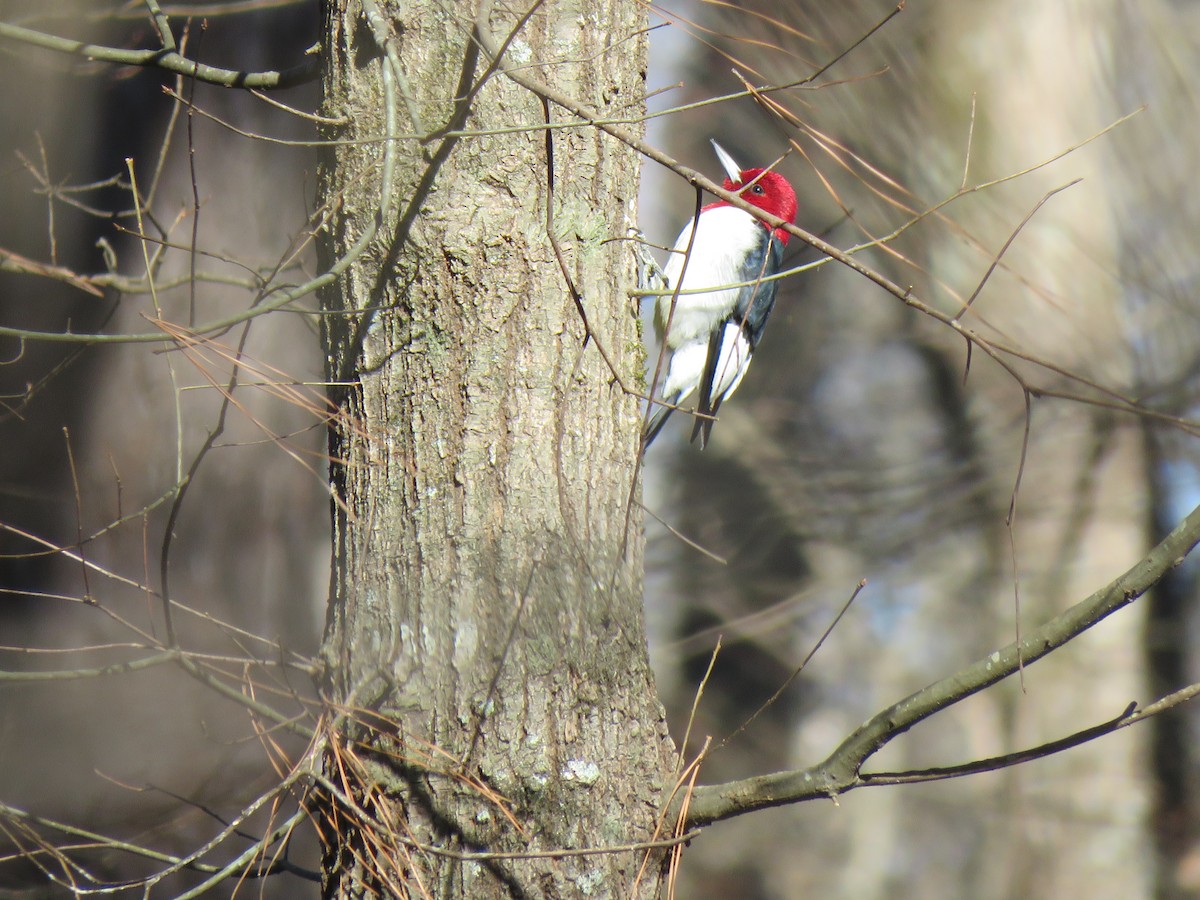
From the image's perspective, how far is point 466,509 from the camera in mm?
1623

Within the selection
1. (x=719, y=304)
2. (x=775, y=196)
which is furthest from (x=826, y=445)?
(x=719, y=304)

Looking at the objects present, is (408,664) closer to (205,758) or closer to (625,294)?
(625,294)

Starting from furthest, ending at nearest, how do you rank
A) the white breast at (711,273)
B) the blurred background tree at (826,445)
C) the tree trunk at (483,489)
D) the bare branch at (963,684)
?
the blurred background tree at (826,445), the white breast at (711,273), the tree trunk at (483,489), the bare branch at (963,684)

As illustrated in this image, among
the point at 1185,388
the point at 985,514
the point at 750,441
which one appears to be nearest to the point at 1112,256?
the point at 1185,388

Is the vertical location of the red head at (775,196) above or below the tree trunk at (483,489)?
above

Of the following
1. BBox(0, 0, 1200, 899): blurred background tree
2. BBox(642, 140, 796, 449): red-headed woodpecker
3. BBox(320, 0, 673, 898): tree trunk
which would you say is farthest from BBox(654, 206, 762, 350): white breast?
BBox(320, 0, 673, 898): tree trunk

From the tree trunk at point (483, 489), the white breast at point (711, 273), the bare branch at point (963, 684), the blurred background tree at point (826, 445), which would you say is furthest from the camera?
the blurred background tree at point (826, 445)

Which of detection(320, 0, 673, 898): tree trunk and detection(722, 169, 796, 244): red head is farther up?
detection(722, 169, 796, 244): red head

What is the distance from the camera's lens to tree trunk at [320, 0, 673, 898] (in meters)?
1.54

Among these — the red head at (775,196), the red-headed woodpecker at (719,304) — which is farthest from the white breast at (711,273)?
the red head at (775,196)

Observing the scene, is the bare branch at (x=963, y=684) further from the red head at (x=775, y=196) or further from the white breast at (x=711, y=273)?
the red head at (x=775, y=196)

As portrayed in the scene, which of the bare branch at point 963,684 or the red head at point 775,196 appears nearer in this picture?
the bare branch at point 963,684

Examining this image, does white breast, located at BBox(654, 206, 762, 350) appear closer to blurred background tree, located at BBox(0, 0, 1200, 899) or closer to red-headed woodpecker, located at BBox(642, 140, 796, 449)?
red-headed woodpecker, located at BBox(642, 140, 796, 449)

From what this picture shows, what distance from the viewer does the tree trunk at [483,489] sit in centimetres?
154
